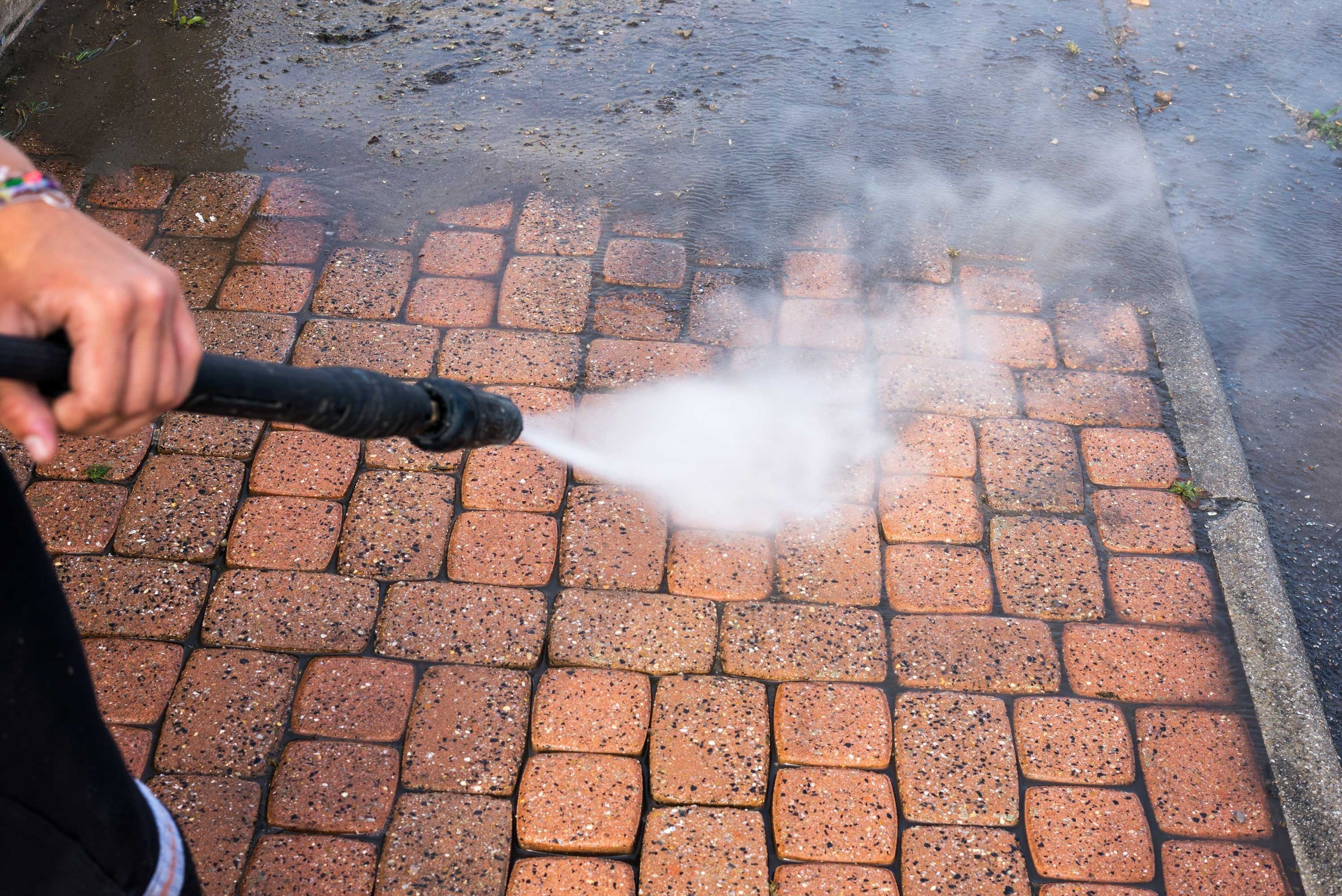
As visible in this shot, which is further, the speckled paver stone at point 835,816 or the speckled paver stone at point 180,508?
the speckled paver stone at point 180,508

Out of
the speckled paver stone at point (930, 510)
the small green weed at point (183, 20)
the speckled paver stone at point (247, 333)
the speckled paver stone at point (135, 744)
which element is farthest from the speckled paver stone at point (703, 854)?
the small green weed at point (183, 20)

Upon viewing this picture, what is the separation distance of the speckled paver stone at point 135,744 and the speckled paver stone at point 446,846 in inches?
26.6

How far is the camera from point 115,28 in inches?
207

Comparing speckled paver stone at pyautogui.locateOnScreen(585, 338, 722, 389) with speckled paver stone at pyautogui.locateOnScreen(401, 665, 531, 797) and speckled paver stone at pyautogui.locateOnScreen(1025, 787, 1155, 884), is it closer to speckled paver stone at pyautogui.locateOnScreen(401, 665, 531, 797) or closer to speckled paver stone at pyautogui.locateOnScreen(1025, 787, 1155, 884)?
speckled paver stone at pyautogui.locateOnScreen(401, 665, 531, 797)

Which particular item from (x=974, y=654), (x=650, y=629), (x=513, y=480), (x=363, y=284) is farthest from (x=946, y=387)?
(x=363, y=284)

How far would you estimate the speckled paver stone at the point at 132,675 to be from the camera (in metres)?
2.70

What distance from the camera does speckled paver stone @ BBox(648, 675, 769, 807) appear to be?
263cm

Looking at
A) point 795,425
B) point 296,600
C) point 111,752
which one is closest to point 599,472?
point 795,425

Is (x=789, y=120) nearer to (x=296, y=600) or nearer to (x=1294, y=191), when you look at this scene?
(x=1294, y=191)

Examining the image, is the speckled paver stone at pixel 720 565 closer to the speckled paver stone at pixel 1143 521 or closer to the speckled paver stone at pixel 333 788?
the speckled paver stone at pixel 333 788

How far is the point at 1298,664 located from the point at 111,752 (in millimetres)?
3096

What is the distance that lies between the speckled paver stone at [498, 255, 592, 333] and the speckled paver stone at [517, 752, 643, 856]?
173 cm

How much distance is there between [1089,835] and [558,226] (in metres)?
2.99

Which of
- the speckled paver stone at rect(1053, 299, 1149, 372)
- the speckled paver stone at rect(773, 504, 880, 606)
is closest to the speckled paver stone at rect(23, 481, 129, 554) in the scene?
the speckled paver stone at rect(773, 504, 880, 606)
